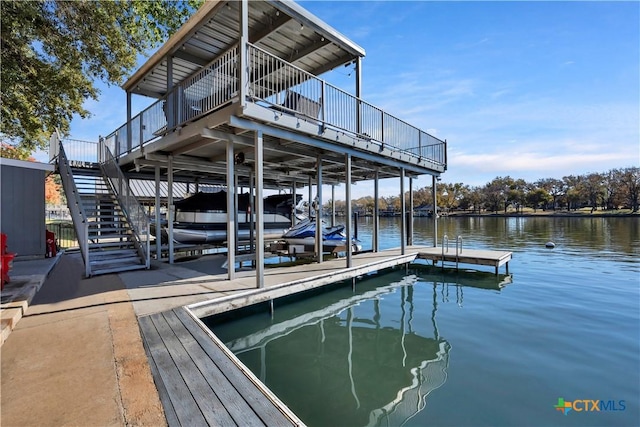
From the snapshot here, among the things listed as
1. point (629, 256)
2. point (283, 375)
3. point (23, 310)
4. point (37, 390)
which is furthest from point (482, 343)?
point (629, 256)

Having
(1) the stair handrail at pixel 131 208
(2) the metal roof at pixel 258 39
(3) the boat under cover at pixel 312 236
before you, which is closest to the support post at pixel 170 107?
(2) the metal roof at pixel 258 39

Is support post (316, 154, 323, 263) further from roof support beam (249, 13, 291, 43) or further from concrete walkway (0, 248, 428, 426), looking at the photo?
roof support beam (249, 13, 291, 43)

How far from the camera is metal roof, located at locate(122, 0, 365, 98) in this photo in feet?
18.9

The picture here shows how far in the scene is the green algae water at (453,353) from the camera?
3.16 metres

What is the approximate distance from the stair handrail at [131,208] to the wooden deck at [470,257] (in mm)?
8314

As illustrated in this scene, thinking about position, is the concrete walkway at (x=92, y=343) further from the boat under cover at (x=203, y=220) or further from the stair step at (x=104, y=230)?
the boat under cover at (x=203, y=220)

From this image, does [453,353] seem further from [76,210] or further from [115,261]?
[76,210]

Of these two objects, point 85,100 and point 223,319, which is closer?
point 223,319

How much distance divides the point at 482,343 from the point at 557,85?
30.1 feet

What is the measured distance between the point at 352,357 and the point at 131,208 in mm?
6879

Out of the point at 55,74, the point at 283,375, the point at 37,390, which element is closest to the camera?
the point at 37,390

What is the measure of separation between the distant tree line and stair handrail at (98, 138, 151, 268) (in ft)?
127

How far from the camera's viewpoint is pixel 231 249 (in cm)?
592

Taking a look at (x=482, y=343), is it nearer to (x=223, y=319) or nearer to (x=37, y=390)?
(x=223, y=319)
